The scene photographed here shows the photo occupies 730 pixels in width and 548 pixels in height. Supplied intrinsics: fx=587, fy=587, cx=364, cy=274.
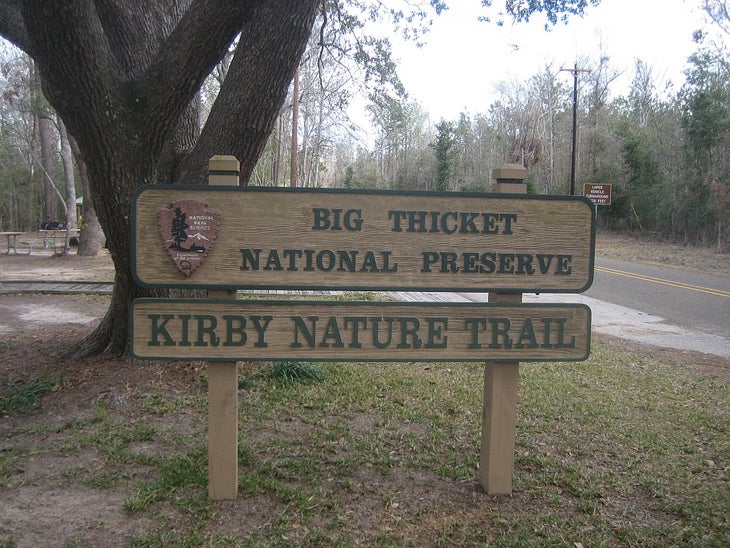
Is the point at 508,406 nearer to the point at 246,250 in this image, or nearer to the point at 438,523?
the point at 438,523

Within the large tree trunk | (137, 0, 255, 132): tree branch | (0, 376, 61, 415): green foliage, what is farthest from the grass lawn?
(137, 0, 255, 132): tree branch

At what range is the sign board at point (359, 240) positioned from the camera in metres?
3.03

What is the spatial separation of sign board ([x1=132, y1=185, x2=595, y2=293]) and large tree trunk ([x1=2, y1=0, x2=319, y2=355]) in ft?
6.22

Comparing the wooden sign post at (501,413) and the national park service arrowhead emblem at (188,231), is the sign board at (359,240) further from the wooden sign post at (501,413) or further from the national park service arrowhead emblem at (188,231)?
the wooden sign post at (501,413)

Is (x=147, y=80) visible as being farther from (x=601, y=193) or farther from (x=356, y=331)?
(x=601, y=193)

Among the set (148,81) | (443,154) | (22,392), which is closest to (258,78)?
(148,81)

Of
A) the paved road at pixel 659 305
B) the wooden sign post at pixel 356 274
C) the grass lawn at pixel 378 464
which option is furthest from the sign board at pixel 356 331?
the paved road at pixel 659 305

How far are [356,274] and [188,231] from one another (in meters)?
0.90

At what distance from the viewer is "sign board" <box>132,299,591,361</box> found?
3.08m

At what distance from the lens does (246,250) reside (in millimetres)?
3086

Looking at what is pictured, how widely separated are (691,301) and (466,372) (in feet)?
26.9

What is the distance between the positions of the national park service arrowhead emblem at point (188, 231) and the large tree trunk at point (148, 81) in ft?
6.29

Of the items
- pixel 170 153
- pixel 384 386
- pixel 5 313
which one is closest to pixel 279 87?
pixel 170 153

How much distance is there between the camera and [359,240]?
10.3 ft
